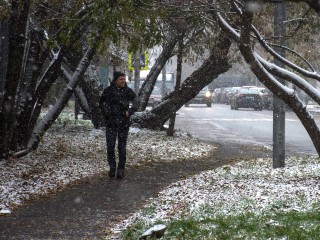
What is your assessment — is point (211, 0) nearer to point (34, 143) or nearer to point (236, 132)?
point (34, 143)

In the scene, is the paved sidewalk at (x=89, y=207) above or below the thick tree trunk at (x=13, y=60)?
below

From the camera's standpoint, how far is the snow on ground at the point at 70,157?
384 inches

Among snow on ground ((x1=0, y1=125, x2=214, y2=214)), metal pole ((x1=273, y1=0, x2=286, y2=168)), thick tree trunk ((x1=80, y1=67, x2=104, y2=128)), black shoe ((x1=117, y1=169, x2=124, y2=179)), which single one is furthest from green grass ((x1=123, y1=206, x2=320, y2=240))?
thick tree trunk ((x1=80, y1=67, x2=104, y2=128))

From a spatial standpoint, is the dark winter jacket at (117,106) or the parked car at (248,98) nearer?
the dark winter jacket at (117,106)

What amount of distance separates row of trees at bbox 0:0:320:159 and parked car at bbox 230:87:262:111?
30.1 meters

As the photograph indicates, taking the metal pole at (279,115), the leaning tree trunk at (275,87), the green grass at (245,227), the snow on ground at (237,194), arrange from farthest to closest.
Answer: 1. the metal pole at (279,115)
2. the leaning tree trunk at (275,87)
3. the snow on ground at (237,194)
4. the green grass at (245,227)

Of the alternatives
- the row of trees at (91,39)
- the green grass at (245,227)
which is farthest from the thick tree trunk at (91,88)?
the green grass at (245,227)

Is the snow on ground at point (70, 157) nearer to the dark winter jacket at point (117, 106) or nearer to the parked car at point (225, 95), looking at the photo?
the dark winter jacket at point (117, 106)

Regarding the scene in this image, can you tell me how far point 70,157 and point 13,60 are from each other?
326cm

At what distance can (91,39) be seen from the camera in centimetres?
1023

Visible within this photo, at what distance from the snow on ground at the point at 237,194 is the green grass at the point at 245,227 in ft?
0.88

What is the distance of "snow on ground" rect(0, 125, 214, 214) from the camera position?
9742mm

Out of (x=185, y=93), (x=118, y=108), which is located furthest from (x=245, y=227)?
(x=185, y=93)

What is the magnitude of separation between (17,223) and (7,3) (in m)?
4.89
